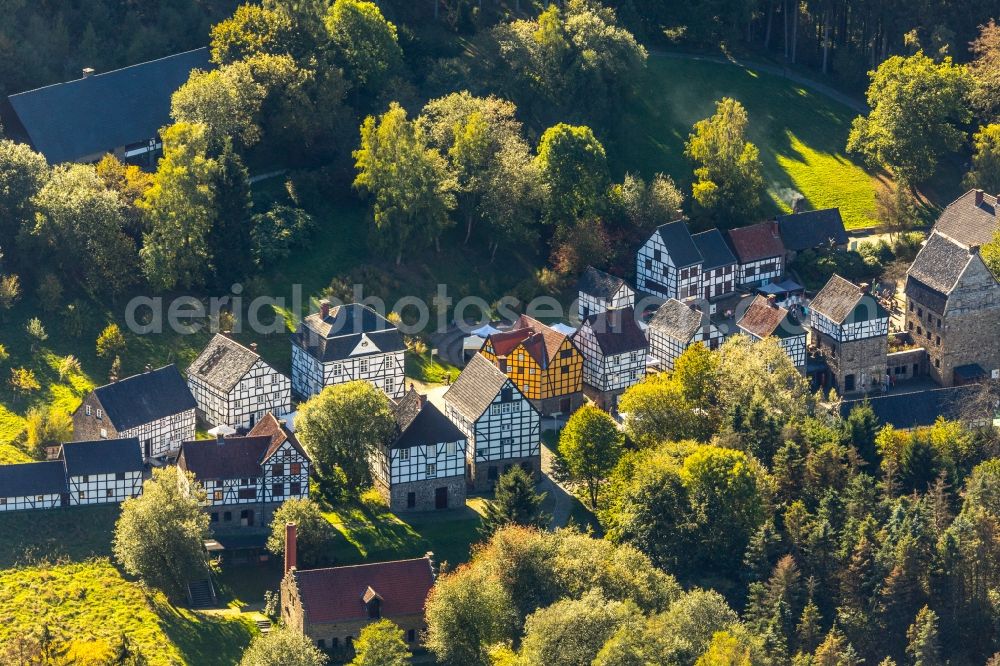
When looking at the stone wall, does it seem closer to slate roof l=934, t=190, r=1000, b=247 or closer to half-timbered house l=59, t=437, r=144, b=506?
half-timbered house l=59, t=437, r=144, b=506

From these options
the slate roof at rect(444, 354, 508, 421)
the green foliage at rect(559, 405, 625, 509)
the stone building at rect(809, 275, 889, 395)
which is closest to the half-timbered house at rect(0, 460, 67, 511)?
the slate roof at rect(444, 354, 508, 421)

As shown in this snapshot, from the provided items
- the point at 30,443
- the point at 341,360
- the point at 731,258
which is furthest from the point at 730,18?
the point at 30,443

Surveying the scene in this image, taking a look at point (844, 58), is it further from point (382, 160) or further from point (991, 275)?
point (382, 160)

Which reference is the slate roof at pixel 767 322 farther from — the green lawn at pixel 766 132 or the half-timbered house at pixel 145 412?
the half-timbered house at pixel 145 412

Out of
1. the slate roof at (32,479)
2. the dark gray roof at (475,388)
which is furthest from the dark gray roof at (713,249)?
the slate roof at (32,479)

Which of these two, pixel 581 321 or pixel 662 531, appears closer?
pixel 662 531

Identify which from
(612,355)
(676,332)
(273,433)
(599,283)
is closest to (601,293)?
(599,283)
